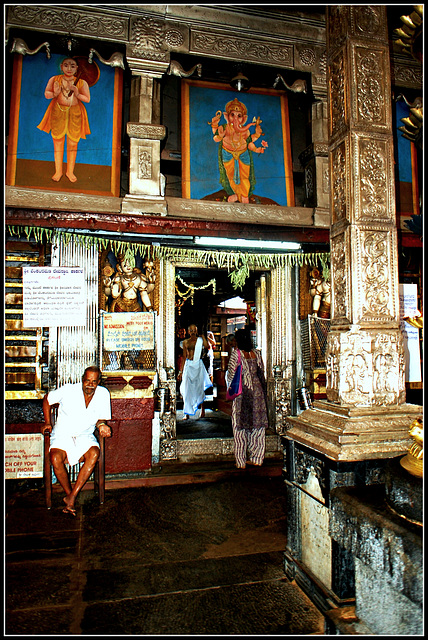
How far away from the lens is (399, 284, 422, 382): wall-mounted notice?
686cm

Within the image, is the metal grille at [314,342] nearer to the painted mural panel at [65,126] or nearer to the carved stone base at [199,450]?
the carved stone base at [199,450]

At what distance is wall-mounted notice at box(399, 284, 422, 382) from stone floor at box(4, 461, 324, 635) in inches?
134

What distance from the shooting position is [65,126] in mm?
5812

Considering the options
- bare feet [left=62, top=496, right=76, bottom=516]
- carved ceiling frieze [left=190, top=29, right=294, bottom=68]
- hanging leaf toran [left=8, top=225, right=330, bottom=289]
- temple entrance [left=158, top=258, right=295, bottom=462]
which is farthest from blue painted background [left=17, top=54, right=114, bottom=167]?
bare feet [left=62, top=496, right=76, bottom=516]

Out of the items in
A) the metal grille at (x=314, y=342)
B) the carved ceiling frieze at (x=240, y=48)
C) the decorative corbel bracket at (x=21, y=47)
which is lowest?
the metal grille at (x=314, y=342)

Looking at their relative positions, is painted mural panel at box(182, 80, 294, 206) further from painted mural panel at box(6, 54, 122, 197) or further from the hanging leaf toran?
painted mural panel at box(6, 54, 122, 197)

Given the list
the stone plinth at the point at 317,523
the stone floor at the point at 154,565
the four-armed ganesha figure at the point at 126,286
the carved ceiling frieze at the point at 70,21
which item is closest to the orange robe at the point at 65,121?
the carved ceiling frieze at the point at 70,21

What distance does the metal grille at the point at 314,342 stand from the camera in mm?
6761

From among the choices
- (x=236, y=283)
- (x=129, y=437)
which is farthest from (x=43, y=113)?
(x=129, y=437)

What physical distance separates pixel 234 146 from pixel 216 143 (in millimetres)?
310

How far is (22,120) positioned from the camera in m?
5.66

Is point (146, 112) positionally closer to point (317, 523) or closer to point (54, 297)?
point (54, 297)

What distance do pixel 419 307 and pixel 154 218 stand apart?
508cm

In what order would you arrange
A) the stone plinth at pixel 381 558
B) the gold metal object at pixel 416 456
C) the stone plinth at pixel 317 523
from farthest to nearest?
the stone plinth at pixel 317 523 < the gold metal object at pixel 416 456 < the stone plinth at pixel 381 558
